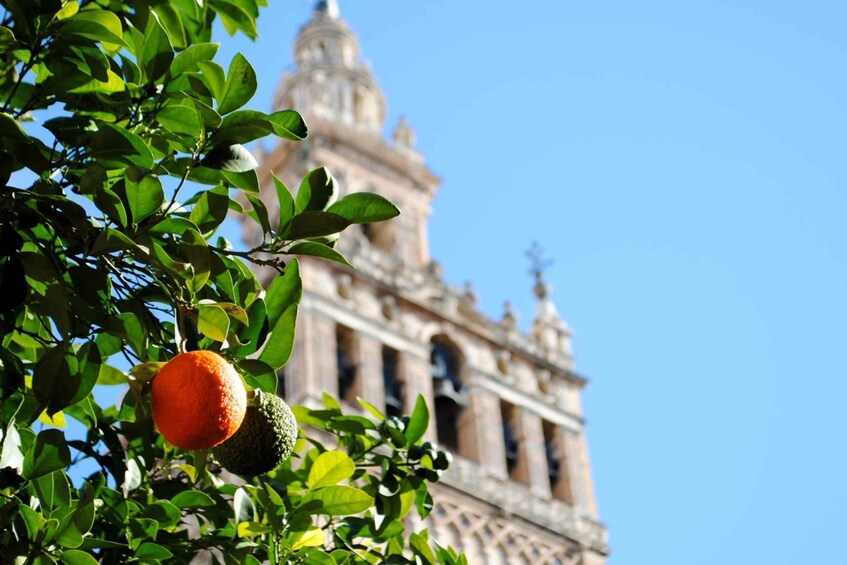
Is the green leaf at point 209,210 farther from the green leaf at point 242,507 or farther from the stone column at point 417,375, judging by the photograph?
the stone column at point 417,375

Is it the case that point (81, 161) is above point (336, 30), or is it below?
below

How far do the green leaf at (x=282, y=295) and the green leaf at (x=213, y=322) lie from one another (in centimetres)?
28

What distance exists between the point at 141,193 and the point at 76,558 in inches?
29.3

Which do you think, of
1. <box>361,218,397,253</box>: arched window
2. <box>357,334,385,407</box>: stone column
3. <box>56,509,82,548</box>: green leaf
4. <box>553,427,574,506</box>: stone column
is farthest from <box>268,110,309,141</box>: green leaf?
<box>361,218,397,253</box>: arched window

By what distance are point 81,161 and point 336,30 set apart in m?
28.4

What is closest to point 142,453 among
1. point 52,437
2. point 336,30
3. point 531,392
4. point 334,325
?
point 52,437

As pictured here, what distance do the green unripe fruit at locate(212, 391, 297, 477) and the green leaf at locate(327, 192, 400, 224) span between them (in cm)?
45

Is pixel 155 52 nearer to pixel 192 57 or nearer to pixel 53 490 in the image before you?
pixel 192 57

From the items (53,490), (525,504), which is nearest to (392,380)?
(525,504)

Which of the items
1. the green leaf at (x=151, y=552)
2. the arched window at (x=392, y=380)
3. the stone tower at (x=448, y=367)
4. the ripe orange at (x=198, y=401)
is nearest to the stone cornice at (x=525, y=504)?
the stone tower at (x=448, y=367)

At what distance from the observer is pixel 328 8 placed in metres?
32.6

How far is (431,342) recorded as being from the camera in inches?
1018

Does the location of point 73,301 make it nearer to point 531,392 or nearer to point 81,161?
point 81,161

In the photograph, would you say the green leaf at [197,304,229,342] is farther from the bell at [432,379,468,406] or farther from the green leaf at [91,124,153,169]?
the bell at [432,379,468,406]
